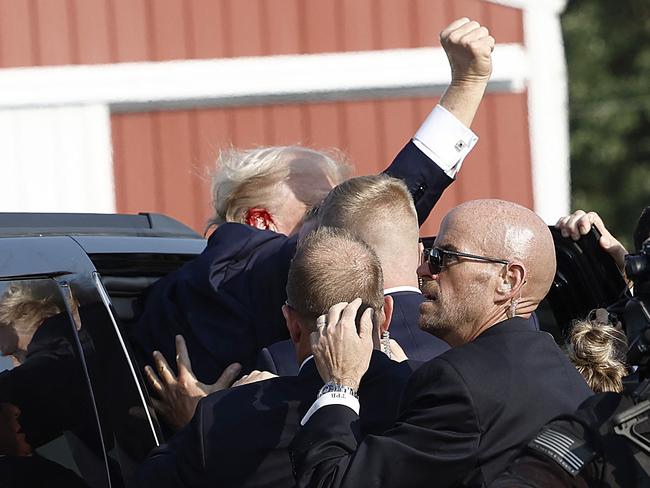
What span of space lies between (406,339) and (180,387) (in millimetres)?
580

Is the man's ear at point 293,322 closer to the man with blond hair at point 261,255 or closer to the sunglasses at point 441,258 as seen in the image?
the sunglasses at point 441,258

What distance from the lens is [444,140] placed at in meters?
3.62

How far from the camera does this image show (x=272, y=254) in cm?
334

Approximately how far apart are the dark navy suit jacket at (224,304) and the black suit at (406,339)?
15 centimetres

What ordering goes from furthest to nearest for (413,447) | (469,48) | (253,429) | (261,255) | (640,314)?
(469,48) → (261,255) → (253,429) → (413,447) → (640,314)

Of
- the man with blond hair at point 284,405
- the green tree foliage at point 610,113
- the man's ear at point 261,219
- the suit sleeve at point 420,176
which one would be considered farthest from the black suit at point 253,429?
the green tree foliage at point 610,113

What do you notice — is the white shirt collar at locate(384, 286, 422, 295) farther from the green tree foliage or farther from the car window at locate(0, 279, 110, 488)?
the green tree foliage

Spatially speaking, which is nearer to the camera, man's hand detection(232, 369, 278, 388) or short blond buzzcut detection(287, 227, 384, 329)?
short blond buzzcut detection(287, 227, 384, 329)

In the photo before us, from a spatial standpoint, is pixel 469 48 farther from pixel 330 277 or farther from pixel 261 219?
pixel 330 277

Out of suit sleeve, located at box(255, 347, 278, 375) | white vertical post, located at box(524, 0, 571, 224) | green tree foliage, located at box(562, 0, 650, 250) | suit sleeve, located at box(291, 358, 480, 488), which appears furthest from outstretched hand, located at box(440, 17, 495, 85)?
green tree foliage, located at box(562, 0, 650, 250)

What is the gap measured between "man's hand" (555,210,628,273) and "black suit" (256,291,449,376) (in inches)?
25.9

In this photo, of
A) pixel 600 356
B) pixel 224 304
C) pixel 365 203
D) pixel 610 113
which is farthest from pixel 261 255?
pixel 610 113

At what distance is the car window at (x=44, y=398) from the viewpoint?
279cm

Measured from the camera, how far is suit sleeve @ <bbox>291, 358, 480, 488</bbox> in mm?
2510
